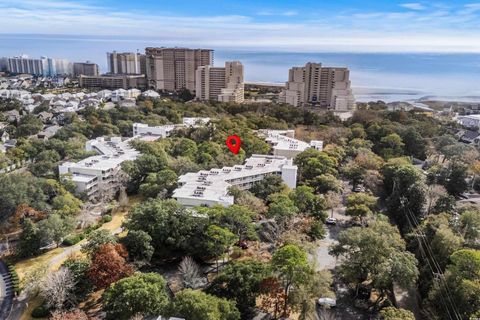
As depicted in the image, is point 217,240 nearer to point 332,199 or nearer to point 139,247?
point 139,247

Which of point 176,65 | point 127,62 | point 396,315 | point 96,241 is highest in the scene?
point 127,62

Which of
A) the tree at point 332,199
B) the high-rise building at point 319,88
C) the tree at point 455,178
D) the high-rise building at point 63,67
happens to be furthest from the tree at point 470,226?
the high-rise building at point 63,67

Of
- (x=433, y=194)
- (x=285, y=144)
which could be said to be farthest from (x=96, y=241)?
(x=285, y=144)

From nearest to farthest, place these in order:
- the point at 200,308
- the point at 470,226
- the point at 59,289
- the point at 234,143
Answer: the point at 200,308, the point at 59,289, the point at 470,226, the point at 234,143

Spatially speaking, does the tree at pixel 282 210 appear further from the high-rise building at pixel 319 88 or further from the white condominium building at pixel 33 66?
the white condominium building at pixel 33 66

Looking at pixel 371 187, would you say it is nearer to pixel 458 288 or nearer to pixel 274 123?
pixel 458 288

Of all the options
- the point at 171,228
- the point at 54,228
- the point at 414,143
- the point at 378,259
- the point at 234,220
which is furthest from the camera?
the point at 414,143

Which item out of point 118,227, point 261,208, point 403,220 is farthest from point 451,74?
point 118,227

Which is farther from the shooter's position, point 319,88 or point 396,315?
point 319,88
